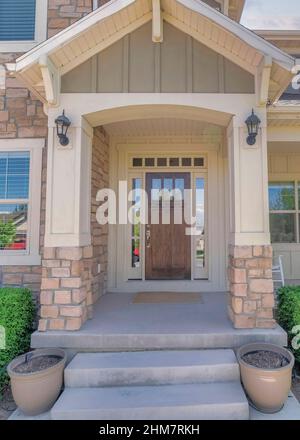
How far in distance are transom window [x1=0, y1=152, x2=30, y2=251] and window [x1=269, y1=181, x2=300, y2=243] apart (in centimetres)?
454

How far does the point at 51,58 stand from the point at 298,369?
423cm

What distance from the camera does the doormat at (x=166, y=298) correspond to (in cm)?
455

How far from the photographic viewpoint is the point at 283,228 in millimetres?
6094

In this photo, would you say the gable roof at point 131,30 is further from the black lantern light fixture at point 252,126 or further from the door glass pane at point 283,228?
the door glass pane at point 283,228

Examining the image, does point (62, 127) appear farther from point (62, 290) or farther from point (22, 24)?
point (22, 24)

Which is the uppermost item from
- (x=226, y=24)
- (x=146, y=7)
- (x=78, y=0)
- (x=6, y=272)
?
(x=78, y=0)

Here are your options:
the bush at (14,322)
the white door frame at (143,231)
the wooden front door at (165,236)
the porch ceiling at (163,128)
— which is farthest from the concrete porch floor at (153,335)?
the porch ceiling at (163,128)

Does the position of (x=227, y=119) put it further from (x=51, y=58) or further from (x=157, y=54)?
(x=51, y=58)

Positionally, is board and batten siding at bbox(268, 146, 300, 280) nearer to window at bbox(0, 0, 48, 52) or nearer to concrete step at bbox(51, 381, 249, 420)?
concrete step at bbox(51, 381, 249, 420)

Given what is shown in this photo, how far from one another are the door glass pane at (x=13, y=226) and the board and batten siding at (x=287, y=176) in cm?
454

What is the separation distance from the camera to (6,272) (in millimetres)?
4203

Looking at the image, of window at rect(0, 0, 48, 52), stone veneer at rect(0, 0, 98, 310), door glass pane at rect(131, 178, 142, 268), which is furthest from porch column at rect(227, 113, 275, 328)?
window at rect(0, 0, 48, 52)
